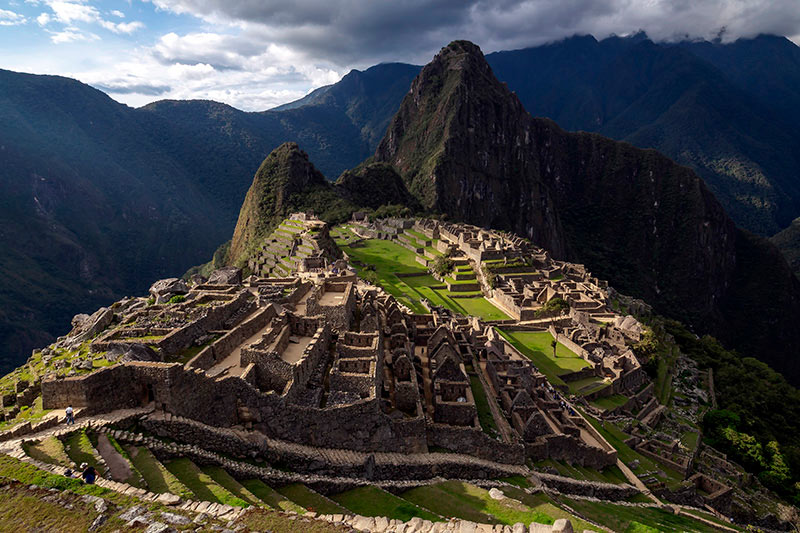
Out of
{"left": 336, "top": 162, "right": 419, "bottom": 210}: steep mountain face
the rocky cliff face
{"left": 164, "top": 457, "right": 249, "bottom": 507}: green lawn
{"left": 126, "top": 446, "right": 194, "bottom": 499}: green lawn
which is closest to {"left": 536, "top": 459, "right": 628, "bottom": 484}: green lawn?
{"left": 164, "top": 457, "right": 249, "bottom": 507}: green lawn

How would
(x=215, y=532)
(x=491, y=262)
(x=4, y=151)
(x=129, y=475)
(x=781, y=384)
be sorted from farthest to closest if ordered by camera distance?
(x=4, y=151) → (x=491, y=262) → (x=781, y=384) → (x=129, y=475) → (x=215, y=532)

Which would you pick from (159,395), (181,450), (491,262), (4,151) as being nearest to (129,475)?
(181,450)

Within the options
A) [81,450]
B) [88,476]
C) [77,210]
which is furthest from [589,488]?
[77,210]

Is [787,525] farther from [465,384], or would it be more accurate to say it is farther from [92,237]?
[92,237]

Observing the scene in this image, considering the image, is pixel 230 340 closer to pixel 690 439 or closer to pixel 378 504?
pixel 378 504

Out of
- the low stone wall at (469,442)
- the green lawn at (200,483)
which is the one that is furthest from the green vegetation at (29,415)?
the low stone wall at (469,442)

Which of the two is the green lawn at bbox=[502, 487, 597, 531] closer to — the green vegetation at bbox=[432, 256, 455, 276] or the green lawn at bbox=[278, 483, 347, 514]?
the green lawn at bbox=[278, 483, 347, 514]
